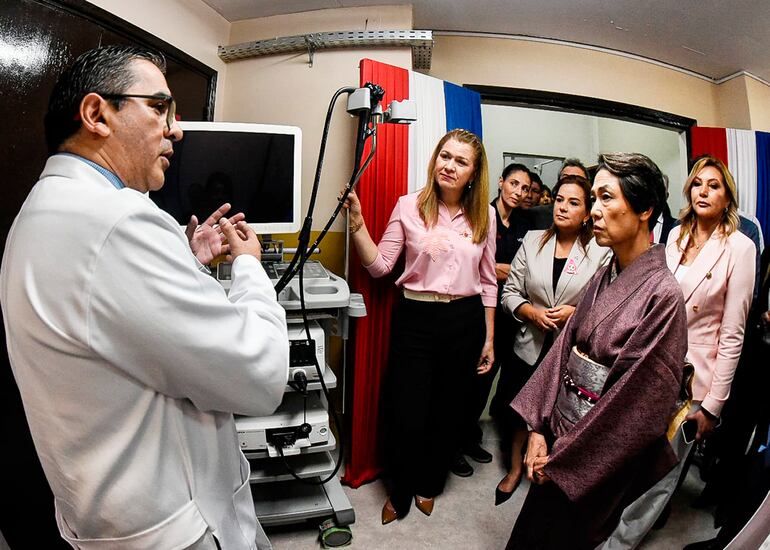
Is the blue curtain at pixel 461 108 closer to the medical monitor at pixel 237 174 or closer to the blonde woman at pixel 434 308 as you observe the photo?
the blonde woman at pixel 434 308

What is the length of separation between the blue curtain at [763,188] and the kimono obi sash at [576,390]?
1.27m

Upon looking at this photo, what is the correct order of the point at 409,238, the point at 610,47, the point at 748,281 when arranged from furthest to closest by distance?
the point at 610,47 → the point at 409,238 → the point at 748,281

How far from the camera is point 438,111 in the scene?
2.21 meters

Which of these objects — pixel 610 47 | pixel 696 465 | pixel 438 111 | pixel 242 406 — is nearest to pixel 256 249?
pixel 242 406

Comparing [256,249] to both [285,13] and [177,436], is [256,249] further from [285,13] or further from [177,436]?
[285,13]

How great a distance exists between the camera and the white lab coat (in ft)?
1.80

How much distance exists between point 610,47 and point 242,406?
3114 mm

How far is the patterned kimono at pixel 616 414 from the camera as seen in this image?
1065 mm

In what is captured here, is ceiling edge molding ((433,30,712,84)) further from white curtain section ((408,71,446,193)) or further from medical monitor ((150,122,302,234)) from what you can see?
medical monitor ((150,122,302,234))

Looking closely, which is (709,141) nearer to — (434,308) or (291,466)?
(434,308)

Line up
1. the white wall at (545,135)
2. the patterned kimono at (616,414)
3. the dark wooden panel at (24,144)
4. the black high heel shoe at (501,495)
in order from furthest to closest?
the white wall at (545,135) → the black high heel shoe at (501,495) → the dark wooden panel at (24,144) → the patterned kimono at (616,414)

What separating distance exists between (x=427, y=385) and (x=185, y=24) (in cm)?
212

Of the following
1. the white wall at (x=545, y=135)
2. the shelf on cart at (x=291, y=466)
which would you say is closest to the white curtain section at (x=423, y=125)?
the shelf on cart at (x=291, y=466)

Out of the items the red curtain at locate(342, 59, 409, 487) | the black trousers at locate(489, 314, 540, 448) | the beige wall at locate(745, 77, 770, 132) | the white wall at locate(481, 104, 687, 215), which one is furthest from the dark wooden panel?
the white wall at locate(481, 104, 687, 215)
